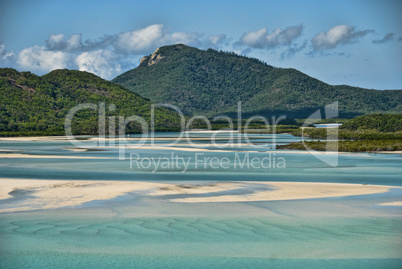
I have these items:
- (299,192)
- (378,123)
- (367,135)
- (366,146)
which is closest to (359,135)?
(367,135)

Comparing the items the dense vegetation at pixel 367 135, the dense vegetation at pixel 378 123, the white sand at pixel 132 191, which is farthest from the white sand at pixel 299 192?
the dense vegetation at pixel 378 123

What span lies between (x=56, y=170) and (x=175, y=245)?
2042cm

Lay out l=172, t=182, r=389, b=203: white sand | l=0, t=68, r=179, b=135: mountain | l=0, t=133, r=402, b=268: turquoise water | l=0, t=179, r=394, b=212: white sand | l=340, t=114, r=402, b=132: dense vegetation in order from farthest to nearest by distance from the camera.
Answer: l=0, t=68, r=179, b=135: mountain → l=340, t=114, r=402, b=132: dense vegetation → l=172, t=182, r=389, b=203: white sand → l=0, t=179, r=394, b=212: white sand → l=0, t=133, r=402, b=268: turquoise water

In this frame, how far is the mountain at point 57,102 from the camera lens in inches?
4183

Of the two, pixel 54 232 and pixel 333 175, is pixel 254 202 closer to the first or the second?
pixel 54 232

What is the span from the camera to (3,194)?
2091 cm

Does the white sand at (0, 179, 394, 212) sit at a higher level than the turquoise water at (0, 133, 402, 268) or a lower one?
higher

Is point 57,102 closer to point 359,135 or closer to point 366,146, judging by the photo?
point 359,135

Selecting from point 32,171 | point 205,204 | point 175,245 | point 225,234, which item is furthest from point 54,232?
point 32,171

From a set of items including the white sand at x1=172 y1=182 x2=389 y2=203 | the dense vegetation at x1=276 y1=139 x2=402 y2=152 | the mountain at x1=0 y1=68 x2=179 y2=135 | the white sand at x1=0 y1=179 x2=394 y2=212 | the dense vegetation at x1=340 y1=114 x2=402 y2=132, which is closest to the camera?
the white sand at x1=0 y1=179 x2=394 y2=212

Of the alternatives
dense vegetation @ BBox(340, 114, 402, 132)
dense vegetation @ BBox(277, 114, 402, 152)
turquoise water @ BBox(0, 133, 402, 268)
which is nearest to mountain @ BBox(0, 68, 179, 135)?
dense vegetation @ BBox(277, 114, 402, 152)

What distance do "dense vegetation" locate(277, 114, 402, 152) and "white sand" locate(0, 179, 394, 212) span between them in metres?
27.6

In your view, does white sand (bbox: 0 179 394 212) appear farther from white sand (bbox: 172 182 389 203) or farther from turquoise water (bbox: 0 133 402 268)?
turquoise water (bbox: 0 133 402 268)

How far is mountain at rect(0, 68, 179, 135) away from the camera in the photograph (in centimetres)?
10625
